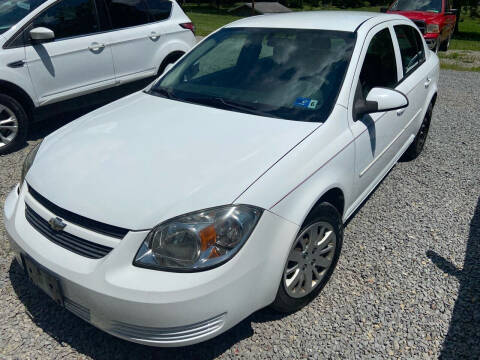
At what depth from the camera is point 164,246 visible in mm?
1945

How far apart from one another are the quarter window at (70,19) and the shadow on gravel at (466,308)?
4.62m

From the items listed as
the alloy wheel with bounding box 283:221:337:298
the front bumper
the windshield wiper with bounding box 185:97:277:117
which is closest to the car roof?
the windshield wiper with bounding box 185:97:277:117

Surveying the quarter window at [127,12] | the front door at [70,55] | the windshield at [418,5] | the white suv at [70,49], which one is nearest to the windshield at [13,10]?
the white suv at [70,49]

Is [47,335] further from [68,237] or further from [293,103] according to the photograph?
[293,103]

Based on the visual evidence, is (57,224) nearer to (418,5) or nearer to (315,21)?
(315,21)

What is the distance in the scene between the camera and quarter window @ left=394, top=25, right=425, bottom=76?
382cm

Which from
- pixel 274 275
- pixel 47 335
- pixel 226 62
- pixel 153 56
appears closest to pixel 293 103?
pixel 226 62

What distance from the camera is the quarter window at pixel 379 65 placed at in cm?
306

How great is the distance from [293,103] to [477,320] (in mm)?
1796

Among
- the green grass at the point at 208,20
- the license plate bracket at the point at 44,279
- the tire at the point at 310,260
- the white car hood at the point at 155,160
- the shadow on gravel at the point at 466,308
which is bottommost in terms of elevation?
the green grass at the point at 208,20

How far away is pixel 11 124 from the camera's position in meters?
4.69

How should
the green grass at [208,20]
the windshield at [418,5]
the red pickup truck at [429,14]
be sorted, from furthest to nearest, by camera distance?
1. the green grass at [208,20]
2. the windshield at [418,5]
3. the red pickup truck at [429,14]

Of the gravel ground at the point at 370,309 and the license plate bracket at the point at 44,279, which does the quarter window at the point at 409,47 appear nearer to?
the gravel ground at the point at 370,309

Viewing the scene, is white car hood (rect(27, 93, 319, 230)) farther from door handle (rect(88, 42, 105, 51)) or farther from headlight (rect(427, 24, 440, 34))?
headlight (rect(427, 24, 440, 34))
